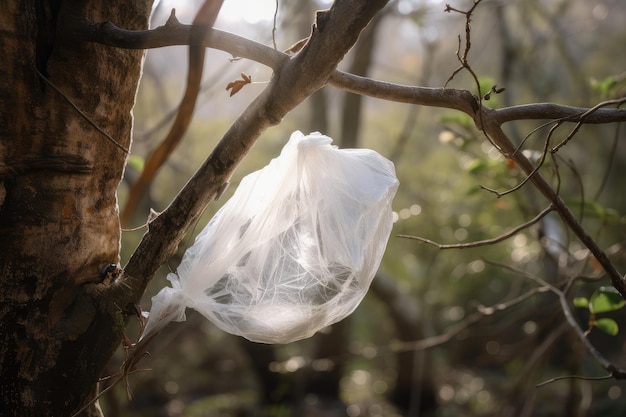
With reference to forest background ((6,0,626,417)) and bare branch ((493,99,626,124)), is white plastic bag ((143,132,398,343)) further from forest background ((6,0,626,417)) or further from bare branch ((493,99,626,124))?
forest background ((6,0,626,417))

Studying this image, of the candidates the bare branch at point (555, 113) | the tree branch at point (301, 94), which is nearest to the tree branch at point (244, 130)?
the tree branch at point (301, 94)

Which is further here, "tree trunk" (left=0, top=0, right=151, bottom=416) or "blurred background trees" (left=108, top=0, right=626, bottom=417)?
"blurred background trees" (left=108, top=0, right=626, bottom=417)

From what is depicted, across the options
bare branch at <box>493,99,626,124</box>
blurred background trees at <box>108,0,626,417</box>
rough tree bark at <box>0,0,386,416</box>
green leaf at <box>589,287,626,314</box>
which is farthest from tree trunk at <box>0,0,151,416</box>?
blurred background trees at <box>108,0,626,417</box>

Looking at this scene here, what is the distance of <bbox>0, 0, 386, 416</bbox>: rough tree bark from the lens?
2.88 feet

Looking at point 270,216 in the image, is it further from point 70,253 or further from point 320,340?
point 320,340

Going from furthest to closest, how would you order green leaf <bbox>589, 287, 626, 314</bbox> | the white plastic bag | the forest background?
the forest background → green leaf <bbox>589, 287, 626, 314</bbox> → the white plastic bag

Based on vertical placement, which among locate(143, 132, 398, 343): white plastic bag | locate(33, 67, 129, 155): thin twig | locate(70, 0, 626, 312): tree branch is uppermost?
locate(70, 0, 626, 312): tree branch

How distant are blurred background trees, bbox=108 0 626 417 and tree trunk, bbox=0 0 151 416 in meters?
1.28

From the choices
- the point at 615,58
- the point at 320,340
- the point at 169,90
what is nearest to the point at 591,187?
the point at 615,58

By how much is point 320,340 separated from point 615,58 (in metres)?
4.13

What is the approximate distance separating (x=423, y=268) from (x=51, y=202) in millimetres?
4348

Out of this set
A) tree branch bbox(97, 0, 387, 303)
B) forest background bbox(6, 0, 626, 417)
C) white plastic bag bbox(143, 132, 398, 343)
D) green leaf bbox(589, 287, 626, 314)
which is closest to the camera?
tree branch bbox(97, 0, 387, 303)

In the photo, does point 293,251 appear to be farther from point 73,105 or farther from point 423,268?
point 423,268

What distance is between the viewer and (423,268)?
5.00 meters
